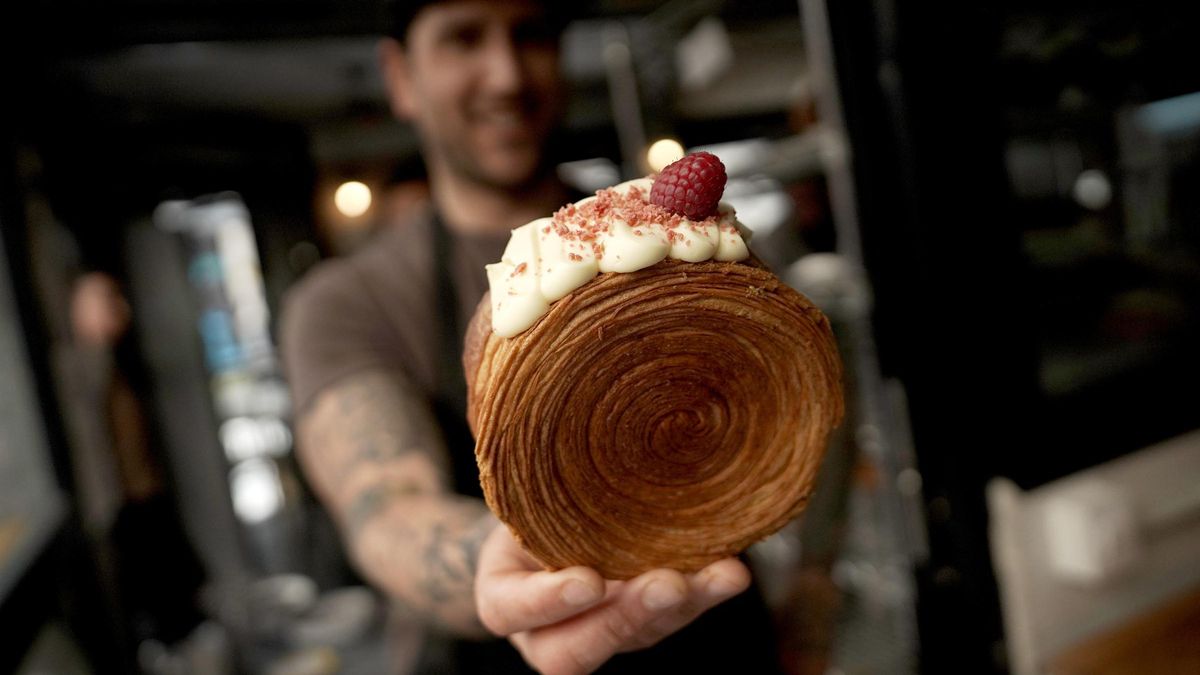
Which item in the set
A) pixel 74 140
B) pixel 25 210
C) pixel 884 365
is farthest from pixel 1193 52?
pixel 74 140

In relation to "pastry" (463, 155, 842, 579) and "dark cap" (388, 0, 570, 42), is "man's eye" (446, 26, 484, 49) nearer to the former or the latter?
"dark cap" (388, 0, 570, 42)

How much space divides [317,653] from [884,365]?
240 centimetres

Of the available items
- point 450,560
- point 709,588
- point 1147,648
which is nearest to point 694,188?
point 709,588

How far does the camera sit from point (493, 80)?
0.71 m

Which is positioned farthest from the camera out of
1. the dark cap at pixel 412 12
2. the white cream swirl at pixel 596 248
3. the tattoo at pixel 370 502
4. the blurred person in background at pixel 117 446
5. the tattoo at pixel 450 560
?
the blurred person in background at pixel 117 446

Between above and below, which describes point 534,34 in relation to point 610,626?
above

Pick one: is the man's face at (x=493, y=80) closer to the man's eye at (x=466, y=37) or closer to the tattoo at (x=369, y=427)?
the man's eye at (x=466, y=37)

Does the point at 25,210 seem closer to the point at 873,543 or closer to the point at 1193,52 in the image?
the point at 873,543

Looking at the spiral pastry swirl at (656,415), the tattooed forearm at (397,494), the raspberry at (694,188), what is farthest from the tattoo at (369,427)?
the raspberry at (694,188)

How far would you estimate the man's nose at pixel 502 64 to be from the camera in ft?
2.30

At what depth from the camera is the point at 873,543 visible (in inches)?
57.9

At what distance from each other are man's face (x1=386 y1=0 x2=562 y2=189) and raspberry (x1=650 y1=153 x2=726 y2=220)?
30 centimetres

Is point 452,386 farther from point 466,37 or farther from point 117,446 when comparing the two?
point 117,446

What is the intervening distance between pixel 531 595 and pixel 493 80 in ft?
1.72
